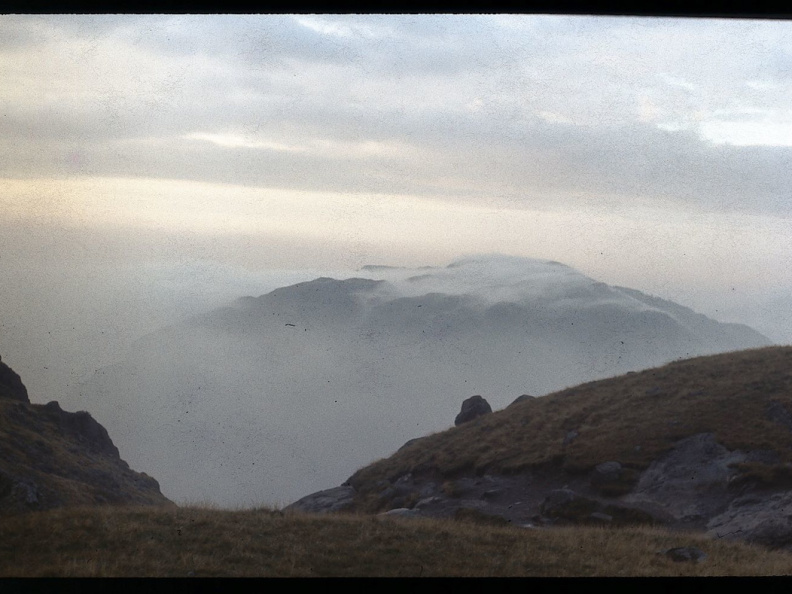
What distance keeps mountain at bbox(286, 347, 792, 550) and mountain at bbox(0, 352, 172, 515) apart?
32.3ft

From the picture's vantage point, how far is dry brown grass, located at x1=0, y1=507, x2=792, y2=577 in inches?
452

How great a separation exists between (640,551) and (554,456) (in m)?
15.0

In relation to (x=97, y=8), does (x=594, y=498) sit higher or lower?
lower

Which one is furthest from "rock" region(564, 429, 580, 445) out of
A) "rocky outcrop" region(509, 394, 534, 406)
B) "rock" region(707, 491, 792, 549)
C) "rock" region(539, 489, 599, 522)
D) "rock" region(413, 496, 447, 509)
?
"rock" region(707, 491, 792, 549)

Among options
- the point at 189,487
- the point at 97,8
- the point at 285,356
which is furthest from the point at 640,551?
the point at 189,487

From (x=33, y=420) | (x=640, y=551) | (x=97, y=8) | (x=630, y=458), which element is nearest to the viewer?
(x=97, y=8)

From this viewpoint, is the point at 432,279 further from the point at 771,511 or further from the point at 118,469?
the point at 771,511

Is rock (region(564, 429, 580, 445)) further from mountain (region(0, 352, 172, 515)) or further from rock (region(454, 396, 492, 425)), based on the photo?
mountain (region(0, 352, 172, 515))

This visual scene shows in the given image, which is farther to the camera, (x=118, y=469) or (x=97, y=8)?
(x=118, y=469)

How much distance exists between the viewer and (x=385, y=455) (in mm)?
37812

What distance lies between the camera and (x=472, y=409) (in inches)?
1713

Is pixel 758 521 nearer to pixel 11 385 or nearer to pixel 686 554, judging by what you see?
pixel 686 554

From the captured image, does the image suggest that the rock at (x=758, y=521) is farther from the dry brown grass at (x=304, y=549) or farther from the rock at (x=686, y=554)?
the rock at (x=686, y=554)

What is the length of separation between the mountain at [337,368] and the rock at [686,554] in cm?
1760
